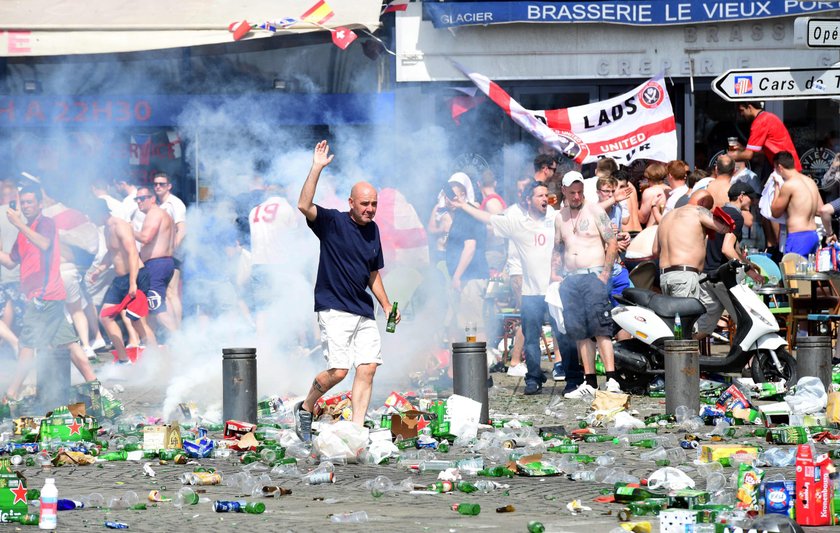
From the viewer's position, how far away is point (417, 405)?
10969 mm

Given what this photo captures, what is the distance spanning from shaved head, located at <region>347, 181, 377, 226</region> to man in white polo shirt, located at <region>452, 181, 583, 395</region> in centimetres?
302

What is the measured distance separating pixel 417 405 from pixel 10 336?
4027 millimetres

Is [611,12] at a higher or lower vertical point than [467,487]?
higher

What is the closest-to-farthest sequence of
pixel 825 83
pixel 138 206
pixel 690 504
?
pixel 690 504
pixel 825 83
pixel 138 206

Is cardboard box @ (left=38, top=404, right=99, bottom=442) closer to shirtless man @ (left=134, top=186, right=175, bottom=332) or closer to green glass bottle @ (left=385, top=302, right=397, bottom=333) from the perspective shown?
green glass bottle @ (left=385, top=302, right=397, bottom=333)

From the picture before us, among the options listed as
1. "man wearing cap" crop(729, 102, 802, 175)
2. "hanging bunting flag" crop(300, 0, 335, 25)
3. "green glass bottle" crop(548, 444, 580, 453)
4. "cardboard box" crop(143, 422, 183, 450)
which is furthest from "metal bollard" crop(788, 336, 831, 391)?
"hanging bunting flag" crop(300, 0, 335, 25)

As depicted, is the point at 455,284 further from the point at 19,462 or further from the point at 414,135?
the point at 19,462

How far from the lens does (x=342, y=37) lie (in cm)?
1673

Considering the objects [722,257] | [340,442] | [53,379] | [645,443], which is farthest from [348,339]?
[722,257]

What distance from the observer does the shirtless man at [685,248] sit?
1187 centimetres

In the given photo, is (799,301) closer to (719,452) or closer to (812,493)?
(719,452)

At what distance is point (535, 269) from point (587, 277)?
1.99 feet

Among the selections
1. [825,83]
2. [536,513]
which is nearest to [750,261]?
[825,83]

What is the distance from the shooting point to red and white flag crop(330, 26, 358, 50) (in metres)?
16.7
